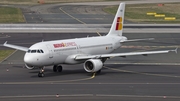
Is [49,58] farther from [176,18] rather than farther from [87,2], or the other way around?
[87,2]

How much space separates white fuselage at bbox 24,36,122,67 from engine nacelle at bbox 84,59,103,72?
1957mm

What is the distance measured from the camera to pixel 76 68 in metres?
60.5

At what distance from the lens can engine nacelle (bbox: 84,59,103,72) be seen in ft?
176

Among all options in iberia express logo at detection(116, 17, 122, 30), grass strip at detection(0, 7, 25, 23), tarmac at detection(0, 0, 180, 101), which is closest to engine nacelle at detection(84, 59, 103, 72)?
tarmac at detection(0, 0, 180, 101)

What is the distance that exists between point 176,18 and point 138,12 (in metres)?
16.1

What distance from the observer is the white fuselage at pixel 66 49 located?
52.2 metres

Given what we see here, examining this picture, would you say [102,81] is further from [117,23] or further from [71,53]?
[117,23]

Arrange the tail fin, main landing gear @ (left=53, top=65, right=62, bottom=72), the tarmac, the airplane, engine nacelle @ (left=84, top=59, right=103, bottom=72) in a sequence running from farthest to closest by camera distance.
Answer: the tail fin
main landing gear @ (left=53, top=65, right=62, bottom=72)
engine nacelle @ (left=84, top=59, right=103, bottom=72)
the airplane
the tarmac

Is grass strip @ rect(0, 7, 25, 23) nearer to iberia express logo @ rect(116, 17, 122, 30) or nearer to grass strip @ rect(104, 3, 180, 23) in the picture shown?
grass strip @ rect(104, 3, 180, 23)

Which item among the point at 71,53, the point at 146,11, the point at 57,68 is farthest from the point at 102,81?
the point at 146,11

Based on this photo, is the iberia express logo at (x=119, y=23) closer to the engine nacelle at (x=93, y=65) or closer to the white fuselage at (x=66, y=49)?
the white fuselage at (x=66, y=49)

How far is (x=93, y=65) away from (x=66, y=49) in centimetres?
373

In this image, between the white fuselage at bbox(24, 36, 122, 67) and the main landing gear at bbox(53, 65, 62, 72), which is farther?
the main landing gear at bbox(53, 65, 62, 72)

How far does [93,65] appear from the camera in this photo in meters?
53.7
